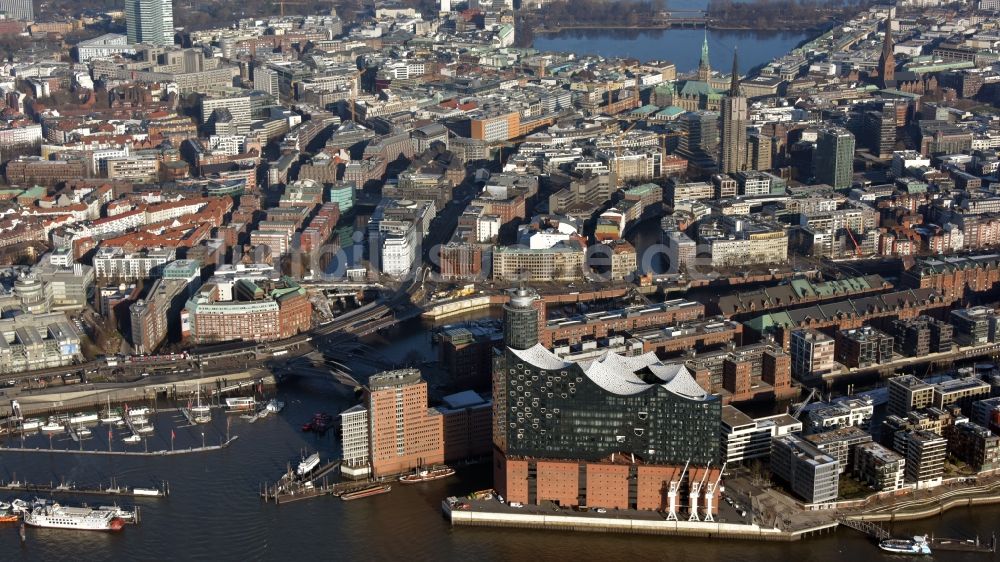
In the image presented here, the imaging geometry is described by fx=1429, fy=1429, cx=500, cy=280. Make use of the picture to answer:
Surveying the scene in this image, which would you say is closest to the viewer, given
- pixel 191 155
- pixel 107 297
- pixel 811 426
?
pixel 811 426

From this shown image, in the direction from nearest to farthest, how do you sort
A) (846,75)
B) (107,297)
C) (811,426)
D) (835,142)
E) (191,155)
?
(811,426)
(107,297)
(835,142)
(191,155)
(846,75)

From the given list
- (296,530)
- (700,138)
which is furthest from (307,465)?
(700,138)

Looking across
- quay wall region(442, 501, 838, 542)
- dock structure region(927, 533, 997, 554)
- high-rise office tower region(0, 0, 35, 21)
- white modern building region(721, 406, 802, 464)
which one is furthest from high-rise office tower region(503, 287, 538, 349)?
high-rise office tower region(0, 0, 35, 21)

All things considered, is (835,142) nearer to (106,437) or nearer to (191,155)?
(191,155)

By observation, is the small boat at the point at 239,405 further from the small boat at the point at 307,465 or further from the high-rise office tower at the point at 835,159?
the high-rise office tower at the point at 835,159

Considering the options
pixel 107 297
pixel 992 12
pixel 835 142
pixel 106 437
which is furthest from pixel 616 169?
pixel 992 12
